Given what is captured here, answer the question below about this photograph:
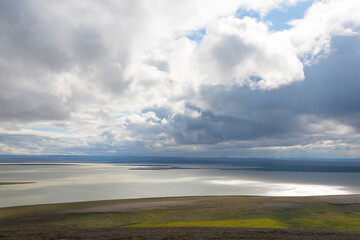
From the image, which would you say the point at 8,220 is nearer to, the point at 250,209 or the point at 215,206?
the point at 215,206

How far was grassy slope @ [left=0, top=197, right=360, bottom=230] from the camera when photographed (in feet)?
180

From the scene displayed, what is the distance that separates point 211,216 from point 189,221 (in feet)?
24.8

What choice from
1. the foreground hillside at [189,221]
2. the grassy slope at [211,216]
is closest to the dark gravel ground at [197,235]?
the foreground hillside at [189,221]

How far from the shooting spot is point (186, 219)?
198 feet

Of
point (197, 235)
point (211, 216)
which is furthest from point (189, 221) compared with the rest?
point (197, 235)

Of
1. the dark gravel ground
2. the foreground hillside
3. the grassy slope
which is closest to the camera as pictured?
the dark gravel ground

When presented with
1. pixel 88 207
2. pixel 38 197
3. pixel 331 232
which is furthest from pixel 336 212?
pixel 38 197

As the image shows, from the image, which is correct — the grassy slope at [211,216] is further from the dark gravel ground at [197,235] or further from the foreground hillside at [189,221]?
the dark gravel ground at [197,235]

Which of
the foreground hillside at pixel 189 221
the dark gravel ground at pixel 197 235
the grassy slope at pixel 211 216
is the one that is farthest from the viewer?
the grassy slope at pixel 211 216

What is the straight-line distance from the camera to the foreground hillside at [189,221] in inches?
1617

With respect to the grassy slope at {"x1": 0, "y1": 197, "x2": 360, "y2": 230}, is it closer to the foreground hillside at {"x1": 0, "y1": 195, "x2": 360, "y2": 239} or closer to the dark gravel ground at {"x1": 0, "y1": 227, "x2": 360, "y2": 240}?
the foreground hillside at {"x1": 0, "y1": 195, "x2": 360, "y2": 239}

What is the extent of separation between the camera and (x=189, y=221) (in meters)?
58.0

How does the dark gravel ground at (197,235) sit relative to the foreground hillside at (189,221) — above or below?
above

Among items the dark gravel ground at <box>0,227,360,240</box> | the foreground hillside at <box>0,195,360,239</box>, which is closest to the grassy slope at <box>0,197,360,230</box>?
the foreground hillside at <box>0,195,360,239</box>
